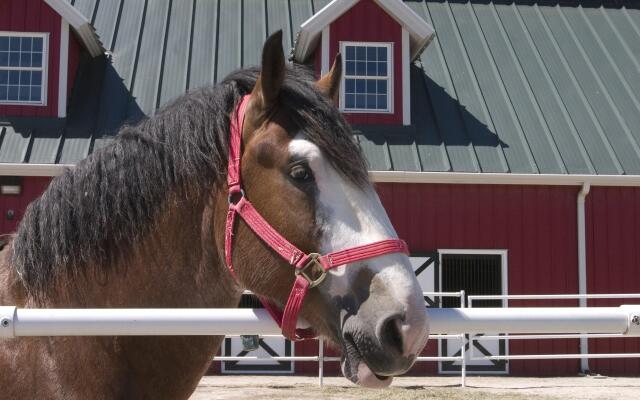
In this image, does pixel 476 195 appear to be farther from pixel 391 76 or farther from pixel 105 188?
pixel 105 188

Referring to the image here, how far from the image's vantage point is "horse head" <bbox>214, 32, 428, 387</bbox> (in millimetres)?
2150

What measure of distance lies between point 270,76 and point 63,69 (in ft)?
40.9

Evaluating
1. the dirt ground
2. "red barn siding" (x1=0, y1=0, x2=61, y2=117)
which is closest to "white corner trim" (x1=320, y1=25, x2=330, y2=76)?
"red barn siding" (x1=0, y1=0, x2=61, y2=117)

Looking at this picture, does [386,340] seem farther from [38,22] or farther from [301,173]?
[38,22]

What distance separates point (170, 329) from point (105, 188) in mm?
715

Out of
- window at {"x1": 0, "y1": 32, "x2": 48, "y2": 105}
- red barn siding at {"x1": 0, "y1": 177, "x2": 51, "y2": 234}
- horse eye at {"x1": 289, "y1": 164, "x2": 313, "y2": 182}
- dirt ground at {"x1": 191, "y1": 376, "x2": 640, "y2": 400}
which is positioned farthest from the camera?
window at {"x1": 0, "y1": 32, "x2": 48, "y2": 105}

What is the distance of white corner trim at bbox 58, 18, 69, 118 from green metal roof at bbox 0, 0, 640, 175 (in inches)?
10.0

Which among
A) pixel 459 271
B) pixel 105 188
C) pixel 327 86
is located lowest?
pixel 459 271

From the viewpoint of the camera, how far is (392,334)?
2139 millimetres

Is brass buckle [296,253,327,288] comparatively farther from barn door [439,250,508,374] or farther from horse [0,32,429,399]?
barn door [439,250,508,374]

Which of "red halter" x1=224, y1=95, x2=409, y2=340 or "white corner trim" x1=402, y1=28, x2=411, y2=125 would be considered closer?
"red halter" x1=224, y1=95, x2=409, y2=340

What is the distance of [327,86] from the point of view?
9.18 feet

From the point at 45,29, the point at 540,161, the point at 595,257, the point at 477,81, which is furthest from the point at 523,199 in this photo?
the point at 45,29

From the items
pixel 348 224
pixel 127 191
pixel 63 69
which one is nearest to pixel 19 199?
pixel 63 69
